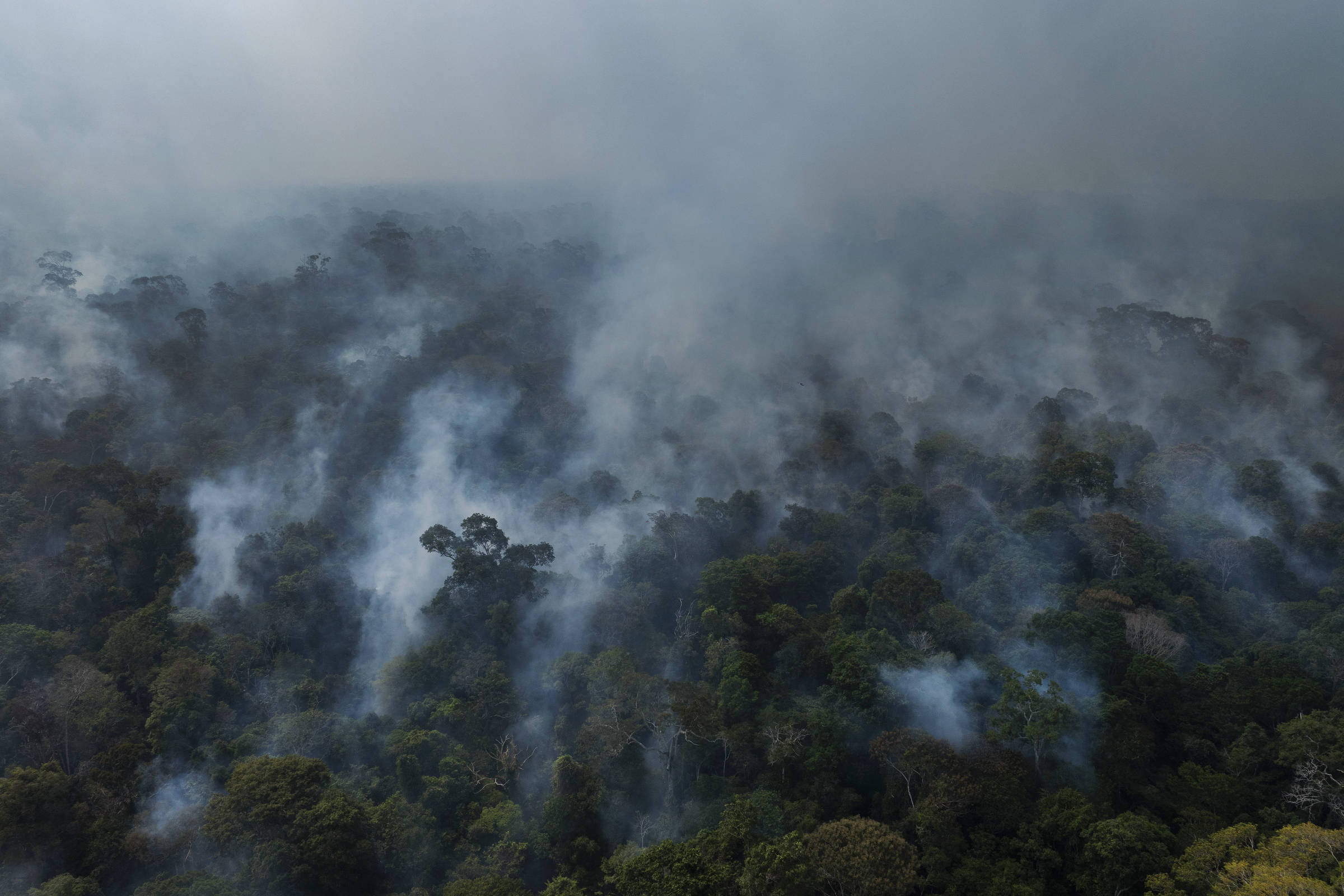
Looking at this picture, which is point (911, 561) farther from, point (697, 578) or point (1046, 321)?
point (1046, 321)

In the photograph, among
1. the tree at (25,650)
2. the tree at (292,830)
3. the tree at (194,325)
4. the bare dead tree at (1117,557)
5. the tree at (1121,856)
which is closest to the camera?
the tree at (1121,856)

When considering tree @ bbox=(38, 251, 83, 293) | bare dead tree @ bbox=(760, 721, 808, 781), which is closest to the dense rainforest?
bare dead tree @ bbox=(760, 721, 808, 781)

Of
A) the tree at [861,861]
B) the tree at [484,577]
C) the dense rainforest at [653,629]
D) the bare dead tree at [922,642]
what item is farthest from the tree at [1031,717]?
the tree at [484,577]

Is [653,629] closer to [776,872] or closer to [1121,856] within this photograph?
[776,872]

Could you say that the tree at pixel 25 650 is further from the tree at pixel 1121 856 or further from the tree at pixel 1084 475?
the tree at pixel 1084 475

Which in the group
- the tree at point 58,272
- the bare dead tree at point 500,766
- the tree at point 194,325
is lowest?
the bare dead tree at point 500,766

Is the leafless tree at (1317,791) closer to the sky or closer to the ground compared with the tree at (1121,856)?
closer to the sky

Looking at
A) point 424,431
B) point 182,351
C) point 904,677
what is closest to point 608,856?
point 904,677
